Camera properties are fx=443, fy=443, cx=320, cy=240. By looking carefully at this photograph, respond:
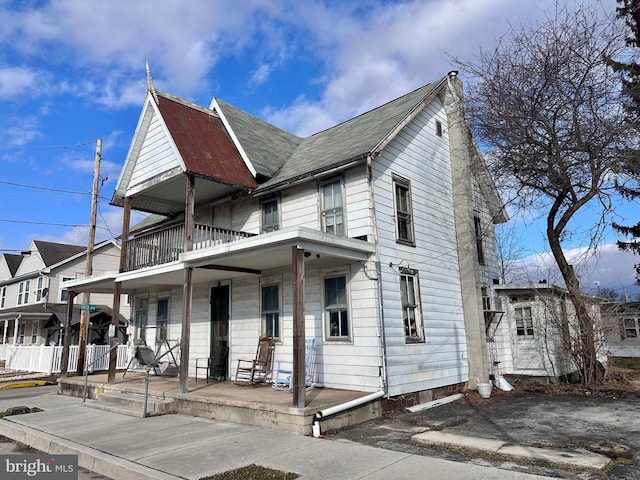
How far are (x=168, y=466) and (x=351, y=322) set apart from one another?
4.94 meters

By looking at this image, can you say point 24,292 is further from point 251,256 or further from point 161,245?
point 251,256

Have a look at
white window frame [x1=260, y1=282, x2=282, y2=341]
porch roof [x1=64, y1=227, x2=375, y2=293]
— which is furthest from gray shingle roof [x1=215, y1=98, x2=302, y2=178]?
white window frame [x1=260, y1=282, x2=282, y2=341]

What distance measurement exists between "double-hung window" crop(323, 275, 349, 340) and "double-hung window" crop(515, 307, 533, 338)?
22.7 feet

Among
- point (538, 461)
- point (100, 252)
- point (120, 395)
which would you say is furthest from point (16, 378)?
point (538, 461)

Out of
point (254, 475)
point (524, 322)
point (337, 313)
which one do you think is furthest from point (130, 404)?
point (524, 322)

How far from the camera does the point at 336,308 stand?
398 inches

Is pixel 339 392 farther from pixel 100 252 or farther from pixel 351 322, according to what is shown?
pixel 100 252

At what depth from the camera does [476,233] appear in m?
14.7

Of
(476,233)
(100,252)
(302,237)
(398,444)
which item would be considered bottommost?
(398,444)

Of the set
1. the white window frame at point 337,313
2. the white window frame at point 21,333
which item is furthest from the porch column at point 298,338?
the white window frame at point 21,333

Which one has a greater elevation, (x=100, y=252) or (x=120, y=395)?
(x=100, y=252)

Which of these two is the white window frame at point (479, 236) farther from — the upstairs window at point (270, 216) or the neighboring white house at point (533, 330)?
the upstairs window at point (270, 216)

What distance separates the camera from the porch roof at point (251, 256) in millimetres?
8383

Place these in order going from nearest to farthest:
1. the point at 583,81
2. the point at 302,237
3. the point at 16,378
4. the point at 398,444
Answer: the point at 398,444, the point at 302,237, the point at 583,81, the point at 16,378
